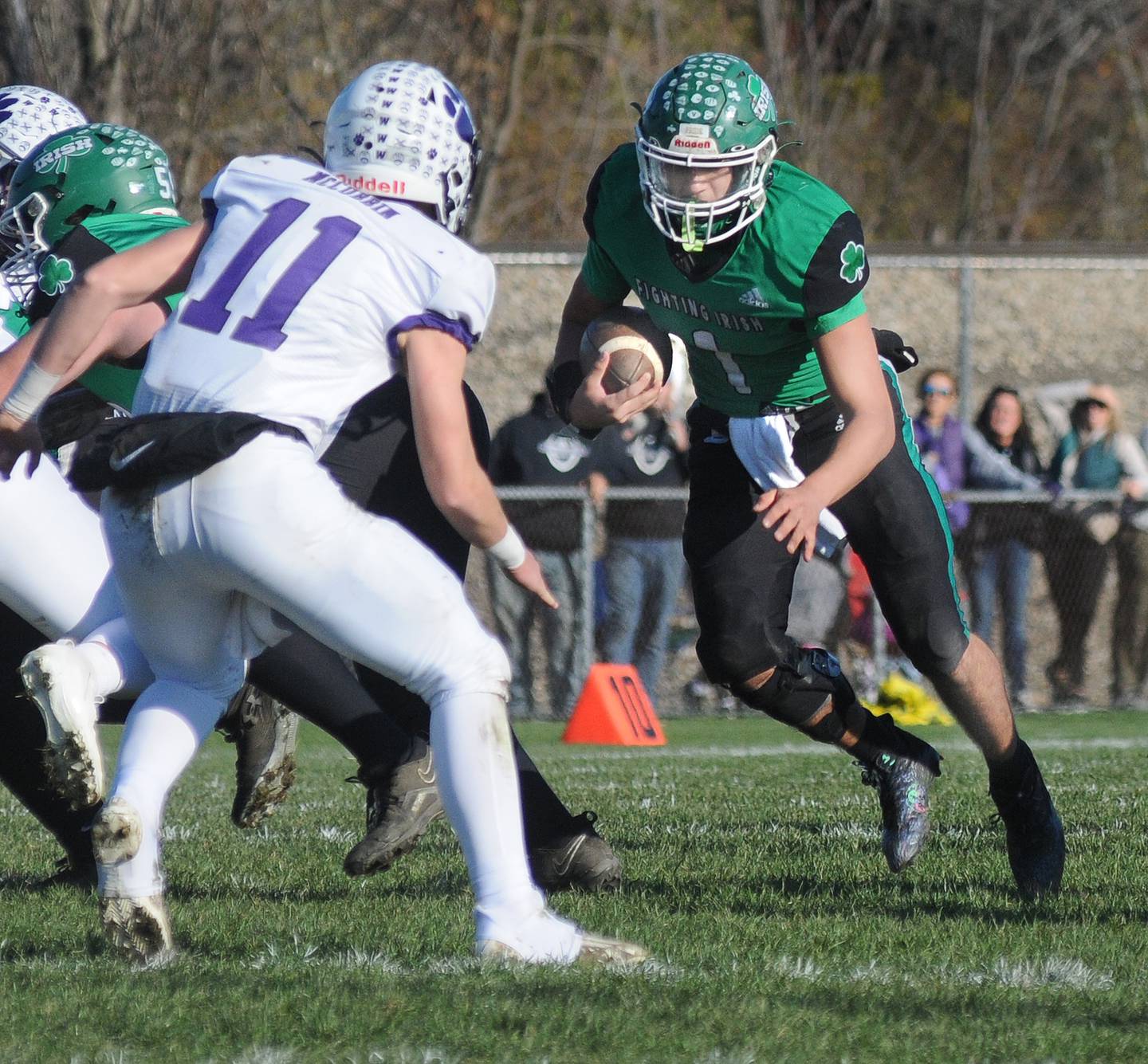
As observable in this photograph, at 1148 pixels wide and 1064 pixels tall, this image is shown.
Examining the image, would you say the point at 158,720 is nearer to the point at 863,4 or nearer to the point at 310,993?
the point at 310,993

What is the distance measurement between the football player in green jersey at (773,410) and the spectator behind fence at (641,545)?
5360 millimetres

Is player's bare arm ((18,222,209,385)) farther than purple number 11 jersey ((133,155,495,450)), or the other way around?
player's bare arm ((18,222,209,385))

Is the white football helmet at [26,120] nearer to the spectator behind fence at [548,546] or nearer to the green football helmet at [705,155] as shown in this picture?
the green football helmet at [705,155]

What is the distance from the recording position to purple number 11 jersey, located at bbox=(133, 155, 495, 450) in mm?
3240

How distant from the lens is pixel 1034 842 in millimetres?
4312

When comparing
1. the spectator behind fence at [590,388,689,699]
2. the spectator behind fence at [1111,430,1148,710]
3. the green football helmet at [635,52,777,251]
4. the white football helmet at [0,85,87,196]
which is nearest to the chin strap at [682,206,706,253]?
the green football helmet at [635,52,777,251]

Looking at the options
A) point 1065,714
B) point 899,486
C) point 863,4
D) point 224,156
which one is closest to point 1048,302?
point 1065,714

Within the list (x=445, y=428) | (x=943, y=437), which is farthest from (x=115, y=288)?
(x=943, y=437)

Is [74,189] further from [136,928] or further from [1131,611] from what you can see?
[1131,611]

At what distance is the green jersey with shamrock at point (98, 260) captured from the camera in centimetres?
425

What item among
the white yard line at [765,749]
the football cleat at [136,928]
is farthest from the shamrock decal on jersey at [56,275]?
the white yard line at [765,749]

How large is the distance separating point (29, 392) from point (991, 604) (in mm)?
7744

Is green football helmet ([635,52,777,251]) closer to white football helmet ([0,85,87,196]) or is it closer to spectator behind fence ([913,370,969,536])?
white football helmet ([0,85,87,196])

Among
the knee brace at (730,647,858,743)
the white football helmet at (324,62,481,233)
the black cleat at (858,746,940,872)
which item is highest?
the white football helmet at (324,62,481,233)
